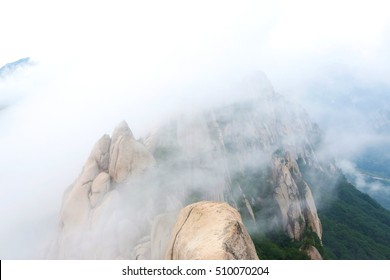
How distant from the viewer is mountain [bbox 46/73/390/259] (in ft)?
83.8

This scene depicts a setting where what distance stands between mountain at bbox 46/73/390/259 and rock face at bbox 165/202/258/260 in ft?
0.23

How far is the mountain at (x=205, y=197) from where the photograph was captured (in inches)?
1006

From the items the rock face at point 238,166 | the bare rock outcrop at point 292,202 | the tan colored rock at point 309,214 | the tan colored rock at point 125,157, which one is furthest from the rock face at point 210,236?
the tan colored rock at point 309,214

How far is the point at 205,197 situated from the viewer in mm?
94062

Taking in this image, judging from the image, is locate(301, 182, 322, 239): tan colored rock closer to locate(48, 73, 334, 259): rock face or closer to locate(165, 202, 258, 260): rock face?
locate(48, 73, 334, 259): rock face

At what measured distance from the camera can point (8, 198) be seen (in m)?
103

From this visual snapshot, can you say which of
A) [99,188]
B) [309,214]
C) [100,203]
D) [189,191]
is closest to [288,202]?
[309,214]

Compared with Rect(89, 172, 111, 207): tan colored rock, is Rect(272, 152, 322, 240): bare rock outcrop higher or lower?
lower

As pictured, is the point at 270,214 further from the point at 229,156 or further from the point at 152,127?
the point at 152,127

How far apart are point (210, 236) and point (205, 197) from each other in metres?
73.9

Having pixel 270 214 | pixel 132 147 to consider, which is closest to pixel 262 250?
pixel 270 214

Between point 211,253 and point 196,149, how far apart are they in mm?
89637

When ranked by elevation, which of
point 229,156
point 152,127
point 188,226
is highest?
point 188,226

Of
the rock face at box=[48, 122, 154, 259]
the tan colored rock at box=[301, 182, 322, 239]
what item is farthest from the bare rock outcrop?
the rock face at box=[48, 122, 154, 259]
